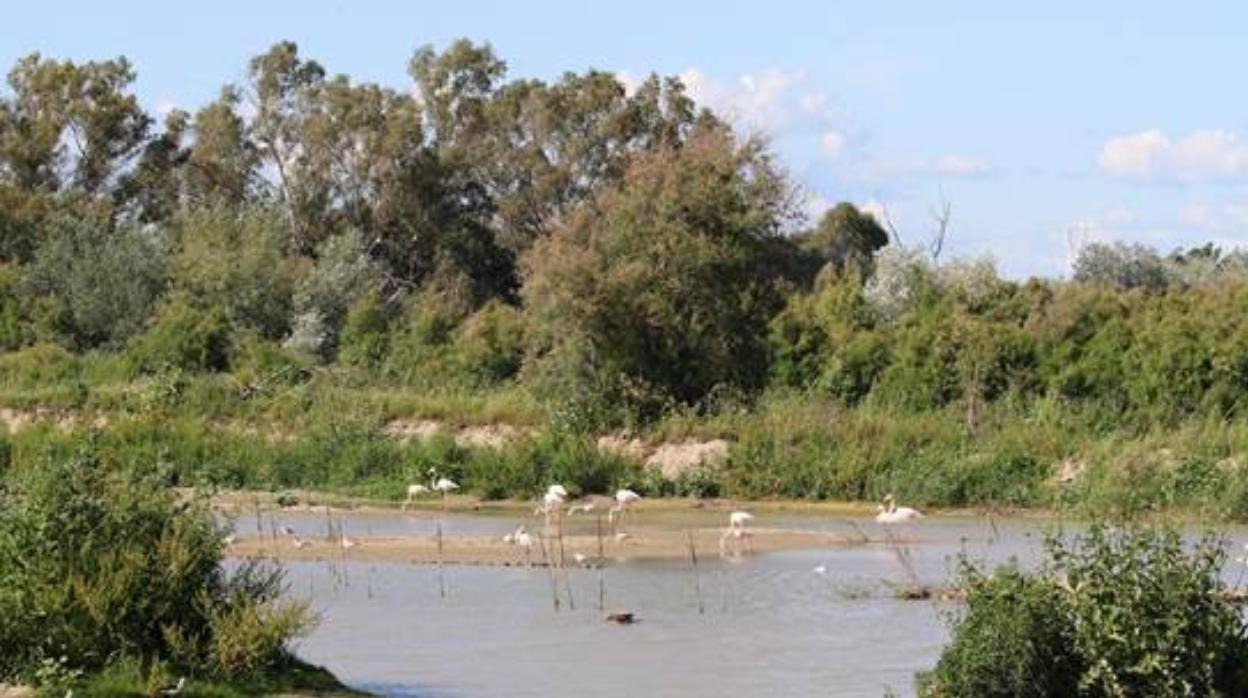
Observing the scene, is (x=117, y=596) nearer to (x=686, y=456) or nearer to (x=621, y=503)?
(x=621, y=503)

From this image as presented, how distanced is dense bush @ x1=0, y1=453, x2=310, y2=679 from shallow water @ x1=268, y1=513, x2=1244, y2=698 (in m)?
2.33

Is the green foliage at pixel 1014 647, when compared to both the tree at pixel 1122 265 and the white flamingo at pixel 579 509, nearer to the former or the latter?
the white flamingo at pixel 579 509

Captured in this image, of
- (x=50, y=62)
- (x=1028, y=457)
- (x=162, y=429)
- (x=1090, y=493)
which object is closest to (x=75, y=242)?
(x=50, y=62)

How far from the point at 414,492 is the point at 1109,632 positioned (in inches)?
1085

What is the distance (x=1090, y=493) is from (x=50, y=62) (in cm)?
4632

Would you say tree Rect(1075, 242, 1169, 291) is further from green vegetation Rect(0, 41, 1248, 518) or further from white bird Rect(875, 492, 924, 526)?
white bird Rect(875, 492, 924, 526)

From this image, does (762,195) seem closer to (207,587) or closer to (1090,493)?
(1090,493)

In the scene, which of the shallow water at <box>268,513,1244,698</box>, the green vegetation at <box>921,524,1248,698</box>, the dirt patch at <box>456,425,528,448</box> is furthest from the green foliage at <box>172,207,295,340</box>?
the green vegetation at <box>921,524,1248,698</box>

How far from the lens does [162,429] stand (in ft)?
156

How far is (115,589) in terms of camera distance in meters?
18.1

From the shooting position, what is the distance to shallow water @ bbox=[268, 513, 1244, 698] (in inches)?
839

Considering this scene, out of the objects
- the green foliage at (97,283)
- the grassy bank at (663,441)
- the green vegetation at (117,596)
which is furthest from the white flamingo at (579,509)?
the green foliage at (97,283)

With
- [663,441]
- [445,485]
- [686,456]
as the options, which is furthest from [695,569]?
[663,441]

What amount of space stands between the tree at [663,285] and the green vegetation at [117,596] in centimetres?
2796
